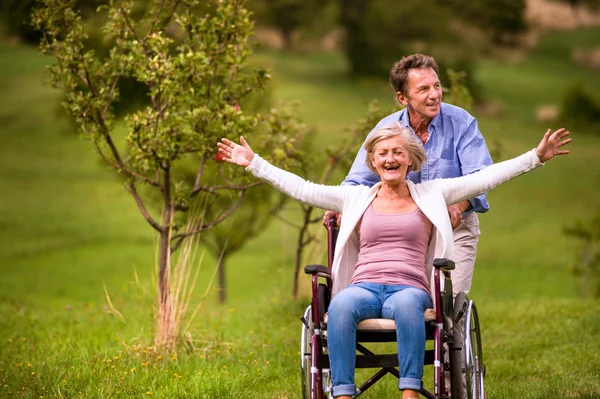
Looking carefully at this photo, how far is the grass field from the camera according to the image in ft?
18.1

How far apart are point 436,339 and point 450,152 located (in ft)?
3.57

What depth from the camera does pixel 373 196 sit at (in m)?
4.39

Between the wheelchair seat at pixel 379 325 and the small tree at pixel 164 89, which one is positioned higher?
the small tree at pixel 164 89

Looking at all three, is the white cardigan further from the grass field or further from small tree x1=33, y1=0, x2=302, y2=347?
small tree x1=33, y1=0, x2=302, y2=347

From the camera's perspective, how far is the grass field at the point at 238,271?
5.52m

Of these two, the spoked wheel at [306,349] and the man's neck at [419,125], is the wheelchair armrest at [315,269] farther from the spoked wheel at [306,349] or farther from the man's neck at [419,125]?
the man's neck at [419,125]

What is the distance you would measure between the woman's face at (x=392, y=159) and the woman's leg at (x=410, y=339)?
62 cm

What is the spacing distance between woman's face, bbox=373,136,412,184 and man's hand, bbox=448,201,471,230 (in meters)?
0.31

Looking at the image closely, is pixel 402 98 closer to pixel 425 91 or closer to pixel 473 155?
pixel 425 91

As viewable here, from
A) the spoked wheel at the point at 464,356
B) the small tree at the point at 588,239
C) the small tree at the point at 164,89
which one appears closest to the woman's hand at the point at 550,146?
the spoked wheel at the point at 464,356

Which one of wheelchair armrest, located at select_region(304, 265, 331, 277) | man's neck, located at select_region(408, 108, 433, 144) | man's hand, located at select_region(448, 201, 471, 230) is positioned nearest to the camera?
wheelchair armrest, located at select_region(304, 265, 331, 277)

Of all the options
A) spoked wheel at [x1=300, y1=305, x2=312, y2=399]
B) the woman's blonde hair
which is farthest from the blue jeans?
the woman's blonde hair

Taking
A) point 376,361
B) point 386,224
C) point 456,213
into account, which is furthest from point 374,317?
point 456,213

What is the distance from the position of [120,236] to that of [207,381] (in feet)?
54.4
